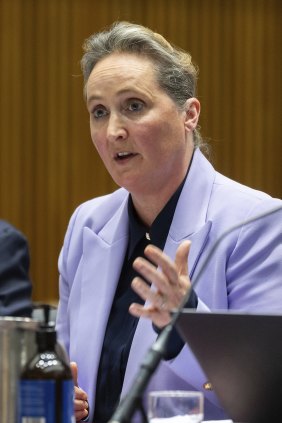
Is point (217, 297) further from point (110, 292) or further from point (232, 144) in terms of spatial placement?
point (232, 144)

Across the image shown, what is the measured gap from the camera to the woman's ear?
2.98 metres

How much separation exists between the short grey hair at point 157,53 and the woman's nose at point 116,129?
187mm

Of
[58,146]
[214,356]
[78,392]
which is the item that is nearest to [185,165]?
[78,392]

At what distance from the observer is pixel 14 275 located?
11.8 ft

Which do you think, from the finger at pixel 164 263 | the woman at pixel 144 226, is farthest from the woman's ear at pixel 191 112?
the finger at pixel 164 263

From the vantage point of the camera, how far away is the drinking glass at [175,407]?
167cm

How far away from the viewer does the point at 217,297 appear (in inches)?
104

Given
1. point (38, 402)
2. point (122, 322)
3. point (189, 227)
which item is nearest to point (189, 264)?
point (189, 227)

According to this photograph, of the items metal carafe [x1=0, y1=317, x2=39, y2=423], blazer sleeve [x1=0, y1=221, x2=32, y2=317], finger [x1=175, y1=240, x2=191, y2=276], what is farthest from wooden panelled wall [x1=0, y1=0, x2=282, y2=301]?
metal carafe [x1=0, y1=317, x2=39, y2=423]

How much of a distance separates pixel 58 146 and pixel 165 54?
250 cm

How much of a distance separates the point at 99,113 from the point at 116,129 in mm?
126

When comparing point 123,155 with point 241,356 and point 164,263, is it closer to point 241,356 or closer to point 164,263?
point 164,263

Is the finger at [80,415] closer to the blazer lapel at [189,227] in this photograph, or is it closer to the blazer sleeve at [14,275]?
the blazer lapel at [189,227]

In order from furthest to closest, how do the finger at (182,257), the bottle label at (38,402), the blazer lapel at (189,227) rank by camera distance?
1. the blazer lapel at (189,227)
2. the finger at (182,257)
3. the bottle label at (38,402)
